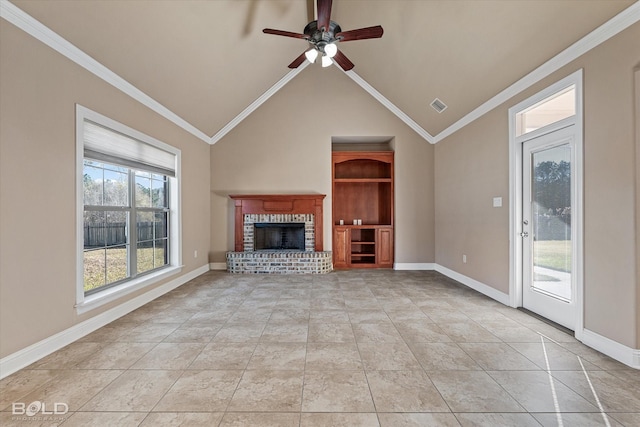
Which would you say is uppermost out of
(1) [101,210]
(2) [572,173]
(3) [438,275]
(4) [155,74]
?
(4) [155,74]

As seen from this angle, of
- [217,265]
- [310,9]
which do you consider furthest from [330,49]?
[217,265]

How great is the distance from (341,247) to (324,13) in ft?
13.7

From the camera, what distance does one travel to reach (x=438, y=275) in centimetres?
537

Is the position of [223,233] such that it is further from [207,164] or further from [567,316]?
[567,316]

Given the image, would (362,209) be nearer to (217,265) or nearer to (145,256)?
(217,265)

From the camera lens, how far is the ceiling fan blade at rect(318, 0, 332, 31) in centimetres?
282

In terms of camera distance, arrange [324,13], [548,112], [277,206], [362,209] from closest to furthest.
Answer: [324,13] < [548,112] < [277,206] < [362,209]

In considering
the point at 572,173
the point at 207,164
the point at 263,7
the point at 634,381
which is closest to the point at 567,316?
the point at 634,381

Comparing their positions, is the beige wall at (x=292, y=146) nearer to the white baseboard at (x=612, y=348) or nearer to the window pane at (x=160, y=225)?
the window pane at (x=160, y=225)

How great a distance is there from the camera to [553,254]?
306cm

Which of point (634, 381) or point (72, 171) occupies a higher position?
point (72, 171)

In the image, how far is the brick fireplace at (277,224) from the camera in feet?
18.2

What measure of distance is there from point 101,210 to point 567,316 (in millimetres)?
5010

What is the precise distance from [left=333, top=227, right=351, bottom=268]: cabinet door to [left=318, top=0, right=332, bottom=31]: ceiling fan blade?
3759mm
